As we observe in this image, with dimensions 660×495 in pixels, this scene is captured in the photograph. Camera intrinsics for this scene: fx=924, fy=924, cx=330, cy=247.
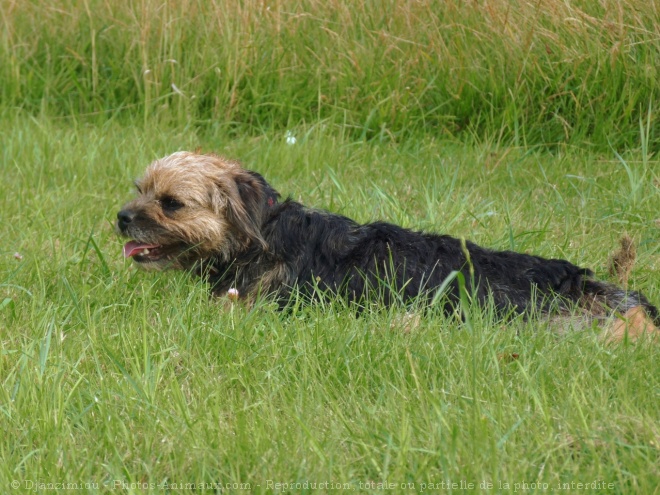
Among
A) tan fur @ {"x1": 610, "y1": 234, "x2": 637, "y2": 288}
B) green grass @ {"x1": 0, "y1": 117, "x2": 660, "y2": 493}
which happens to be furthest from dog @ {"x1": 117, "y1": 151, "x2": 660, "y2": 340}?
tan fur @ {"x1": 610, "y1": 234, "x2": 637, "y2": 288}

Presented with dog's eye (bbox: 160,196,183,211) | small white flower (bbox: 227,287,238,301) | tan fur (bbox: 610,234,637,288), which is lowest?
small white flower (bbox: 227,287,238,301)

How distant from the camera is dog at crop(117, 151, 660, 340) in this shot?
434 cm

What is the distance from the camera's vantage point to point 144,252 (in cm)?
467

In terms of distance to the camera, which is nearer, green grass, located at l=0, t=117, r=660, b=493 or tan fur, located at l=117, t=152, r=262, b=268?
green grass, located at l=0, t=117, r=660, b=493

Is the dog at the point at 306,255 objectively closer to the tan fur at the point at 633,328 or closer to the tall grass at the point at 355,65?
the tan fur at the point at 633,328

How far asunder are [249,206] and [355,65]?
2.91 metres

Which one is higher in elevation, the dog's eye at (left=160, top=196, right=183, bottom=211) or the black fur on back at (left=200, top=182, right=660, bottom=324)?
the dog's eye at (left=160, top=196, right=183, bottom=211)

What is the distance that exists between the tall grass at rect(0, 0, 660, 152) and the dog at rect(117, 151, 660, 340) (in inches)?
100

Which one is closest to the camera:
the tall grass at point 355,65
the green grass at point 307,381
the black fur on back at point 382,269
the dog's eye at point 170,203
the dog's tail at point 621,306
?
the green grass at point 307,381

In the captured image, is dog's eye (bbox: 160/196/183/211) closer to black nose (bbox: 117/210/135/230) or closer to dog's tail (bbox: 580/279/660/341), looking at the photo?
black nose (bbox: 117/210/135/230)

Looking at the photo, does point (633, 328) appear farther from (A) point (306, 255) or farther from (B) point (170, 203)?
(B) point (170, 203)

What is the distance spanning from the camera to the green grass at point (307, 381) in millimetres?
2887

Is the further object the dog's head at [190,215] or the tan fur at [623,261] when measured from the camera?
the tan fur at [623,261]

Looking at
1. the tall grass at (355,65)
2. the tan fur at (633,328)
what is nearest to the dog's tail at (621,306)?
the tan fur at (633,328)
